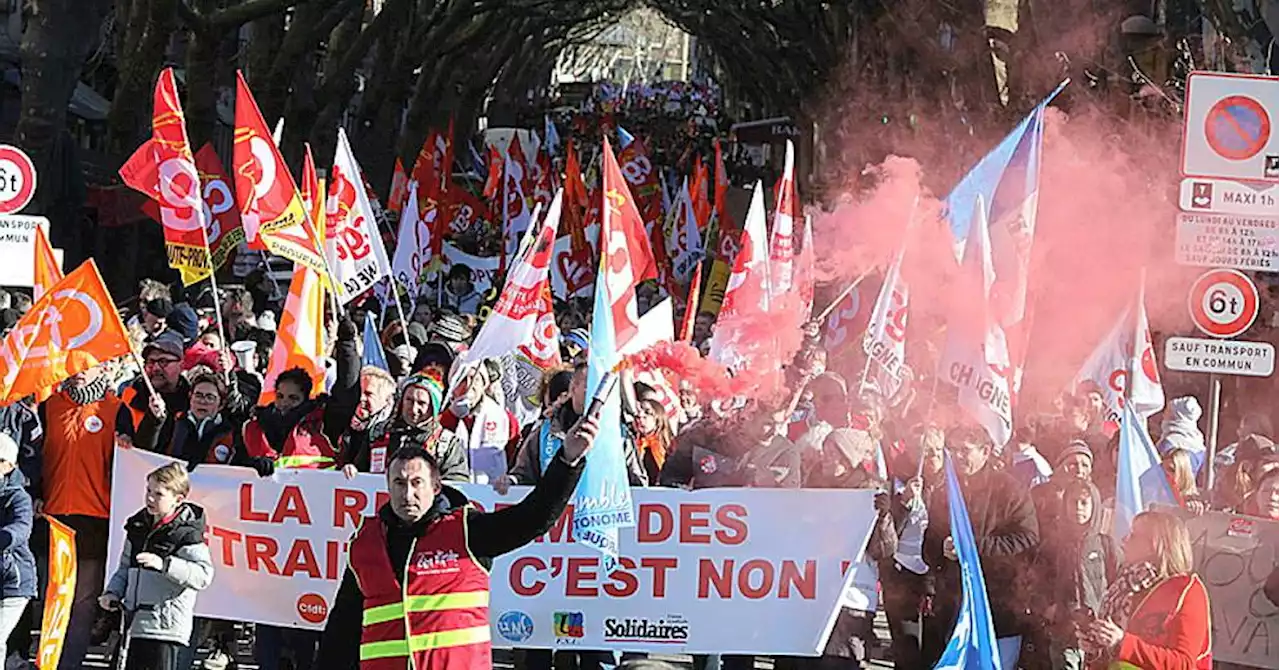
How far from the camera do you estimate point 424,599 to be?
620 centimetres

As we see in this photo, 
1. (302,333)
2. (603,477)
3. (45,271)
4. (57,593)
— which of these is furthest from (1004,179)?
(57,593)

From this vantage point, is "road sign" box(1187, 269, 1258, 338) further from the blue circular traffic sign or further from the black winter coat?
the black winter coat

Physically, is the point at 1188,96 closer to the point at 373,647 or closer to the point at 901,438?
the point at 901,438

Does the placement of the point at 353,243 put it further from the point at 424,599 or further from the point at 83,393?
the point at 424,599

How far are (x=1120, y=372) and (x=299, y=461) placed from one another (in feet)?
15.1

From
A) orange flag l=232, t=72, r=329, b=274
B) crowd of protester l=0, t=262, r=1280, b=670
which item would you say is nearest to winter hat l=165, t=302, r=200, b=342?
orange flag l=232, t=72, r=329, b=274

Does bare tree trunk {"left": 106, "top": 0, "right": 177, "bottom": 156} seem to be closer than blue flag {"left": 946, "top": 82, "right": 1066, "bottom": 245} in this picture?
No

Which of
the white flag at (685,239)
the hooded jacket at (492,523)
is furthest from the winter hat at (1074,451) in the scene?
the white flag at (685,239)

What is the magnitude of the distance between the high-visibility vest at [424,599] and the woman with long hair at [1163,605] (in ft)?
6.47

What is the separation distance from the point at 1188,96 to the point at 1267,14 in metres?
12.9

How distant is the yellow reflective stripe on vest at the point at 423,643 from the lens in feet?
20.4

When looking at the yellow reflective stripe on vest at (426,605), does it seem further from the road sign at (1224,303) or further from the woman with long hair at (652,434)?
the road sign at (1224,303)

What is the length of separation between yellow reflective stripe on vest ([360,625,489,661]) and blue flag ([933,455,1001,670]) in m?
1.82

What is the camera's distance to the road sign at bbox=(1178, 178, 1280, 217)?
1104 cm
